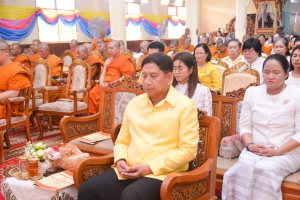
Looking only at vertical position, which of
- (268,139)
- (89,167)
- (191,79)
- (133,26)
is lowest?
(89,167)

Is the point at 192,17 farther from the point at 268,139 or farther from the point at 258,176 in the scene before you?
the point at 258,176

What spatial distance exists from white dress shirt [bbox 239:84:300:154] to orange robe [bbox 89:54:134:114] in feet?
10.9

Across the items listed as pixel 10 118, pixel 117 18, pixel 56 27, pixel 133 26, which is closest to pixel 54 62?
pixel 10 118

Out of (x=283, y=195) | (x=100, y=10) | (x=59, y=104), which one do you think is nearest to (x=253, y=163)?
(x=283, y=195)

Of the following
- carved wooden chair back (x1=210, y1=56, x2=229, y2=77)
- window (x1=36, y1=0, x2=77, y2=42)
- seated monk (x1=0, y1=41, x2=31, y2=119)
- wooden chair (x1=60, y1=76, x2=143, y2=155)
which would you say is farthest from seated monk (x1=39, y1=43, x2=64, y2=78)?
window (x1=36, y1=0, x2=77, y2=42)

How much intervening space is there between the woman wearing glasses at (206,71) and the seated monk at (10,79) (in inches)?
84.0

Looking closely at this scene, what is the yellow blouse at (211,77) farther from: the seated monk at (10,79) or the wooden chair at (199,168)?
the seated monk at (10,79)

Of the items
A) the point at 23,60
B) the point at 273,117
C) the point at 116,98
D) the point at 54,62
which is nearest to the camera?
the point at 273,117

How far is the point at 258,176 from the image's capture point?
1972 millimetres

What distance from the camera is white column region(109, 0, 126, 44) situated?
340 inches

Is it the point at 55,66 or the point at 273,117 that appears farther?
the point at 55,66

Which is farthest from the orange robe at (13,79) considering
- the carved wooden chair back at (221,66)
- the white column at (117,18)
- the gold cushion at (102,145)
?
the white column at (117,18)

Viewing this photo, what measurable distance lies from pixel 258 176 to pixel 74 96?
307cm

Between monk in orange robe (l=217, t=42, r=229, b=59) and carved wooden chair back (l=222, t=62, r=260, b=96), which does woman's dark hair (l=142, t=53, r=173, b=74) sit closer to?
carved wooden chair back (l=222, t=62, r=260, b=96)
